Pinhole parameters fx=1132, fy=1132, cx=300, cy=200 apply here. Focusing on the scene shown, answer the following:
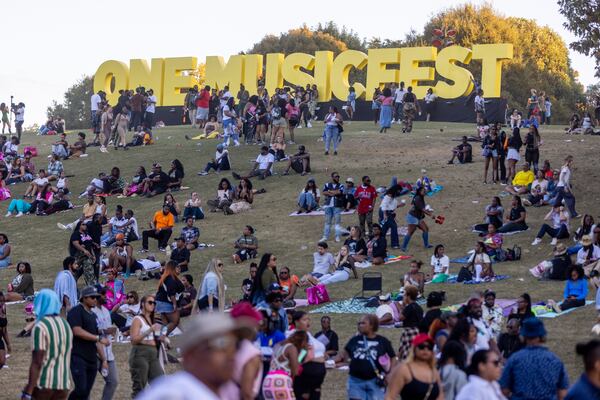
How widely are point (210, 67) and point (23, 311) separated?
3722 centimetres

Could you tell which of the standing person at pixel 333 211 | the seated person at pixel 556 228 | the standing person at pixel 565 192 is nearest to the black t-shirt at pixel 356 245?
the standing person at pixel 333 211

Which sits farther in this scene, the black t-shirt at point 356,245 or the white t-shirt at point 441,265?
the black t-shirt at point 356,245

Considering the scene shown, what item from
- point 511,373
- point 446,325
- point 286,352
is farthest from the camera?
point 446,325

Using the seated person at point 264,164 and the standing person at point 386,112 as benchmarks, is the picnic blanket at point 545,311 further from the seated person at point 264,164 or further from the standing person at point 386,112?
the standing person at point 386,112

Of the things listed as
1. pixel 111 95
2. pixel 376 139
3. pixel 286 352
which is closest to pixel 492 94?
pixel 376 139

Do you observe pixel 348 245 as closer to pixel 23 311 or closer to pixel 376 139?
pixel 23 311

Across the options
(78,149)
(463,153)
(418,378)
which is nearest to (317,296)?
(418,378)

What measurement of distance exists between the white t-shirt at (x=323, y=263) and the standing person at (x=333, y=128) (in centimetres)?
1443

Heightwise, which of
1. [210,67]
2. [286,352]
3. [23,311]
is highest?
[210,67]

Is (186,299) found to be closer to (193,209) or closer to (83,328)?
(83,328)

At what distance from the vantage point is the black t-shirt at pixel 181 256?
87.2ft

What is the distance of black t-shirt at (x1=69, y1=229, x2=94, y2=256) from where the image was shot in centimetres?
2548

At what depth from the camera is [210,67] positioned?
59.3 m

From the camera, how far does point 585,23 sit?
3238 cm
